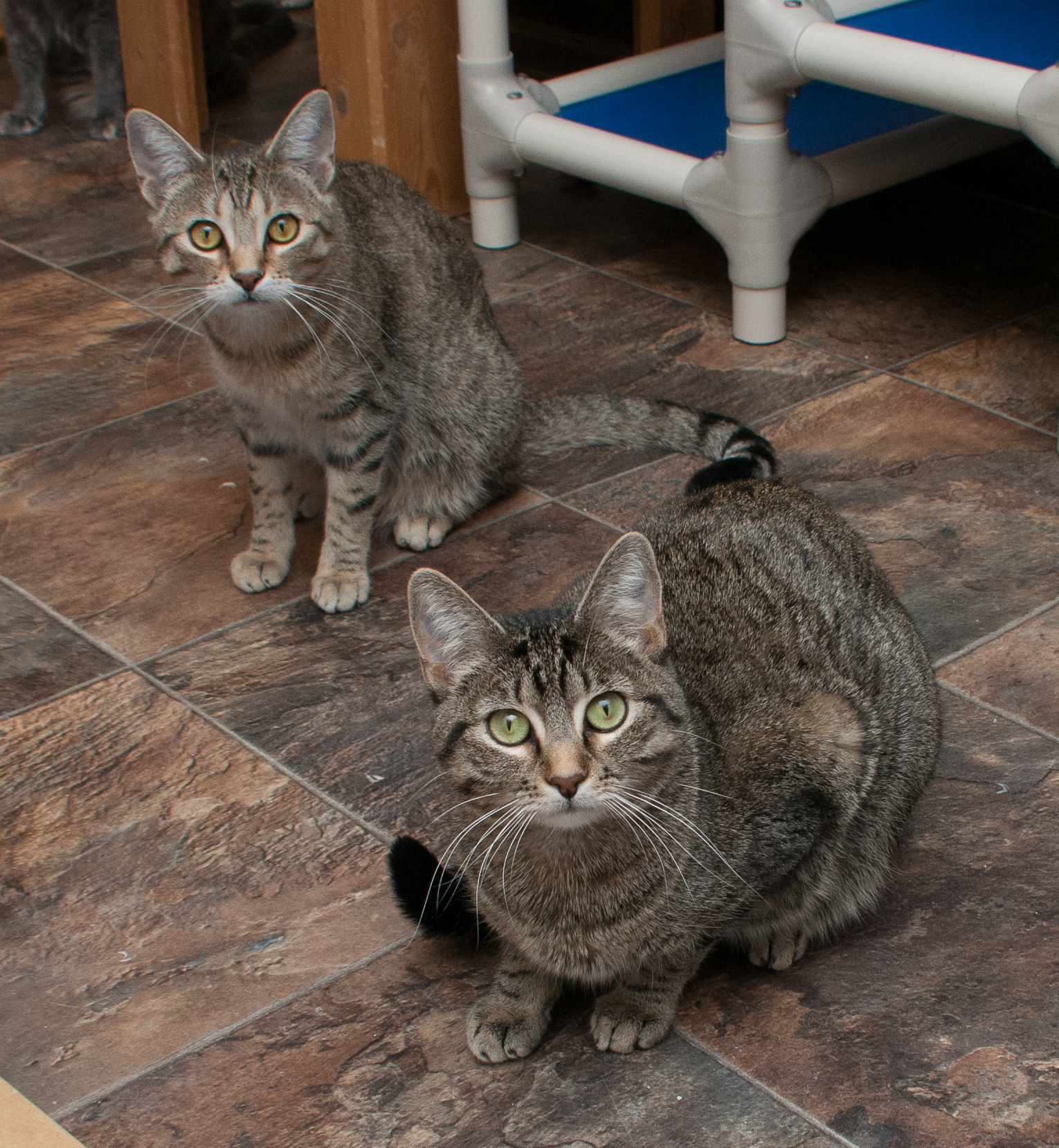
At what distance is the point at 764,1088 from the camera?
1783 mm

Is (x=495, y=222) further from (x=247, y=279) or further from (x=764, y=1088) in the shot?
(x=764, y=1088)

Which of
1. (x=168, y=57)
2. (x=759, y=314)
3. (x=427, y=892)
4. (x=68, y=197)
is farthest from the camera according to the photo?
(x=168, y=57)

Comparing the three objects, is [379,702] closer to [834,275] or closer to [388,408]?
[388,408]

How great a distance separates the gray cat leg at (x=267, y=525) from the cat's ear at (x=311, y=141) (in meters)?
0.54

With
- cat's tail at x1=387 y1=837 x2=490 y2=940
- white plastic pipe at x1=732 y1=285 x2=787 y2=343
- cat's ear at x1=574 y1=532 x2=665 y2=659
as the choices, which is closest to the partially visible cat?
white plastic pipe at x1=732 y1=285 x2=787 y2=343

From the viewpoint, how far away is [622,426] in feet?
10.8

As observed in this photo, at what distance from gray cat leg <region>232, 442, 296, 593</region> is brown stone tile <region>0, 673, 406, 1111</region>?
0.41m

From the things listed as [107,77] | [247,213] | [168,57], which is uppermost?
[247,213]

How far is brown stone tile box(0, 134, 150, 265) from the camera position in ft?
14.6

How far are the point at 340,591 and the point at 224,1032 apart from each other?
42.9 inches

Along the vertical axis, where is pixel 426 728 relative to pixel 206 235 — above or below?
below

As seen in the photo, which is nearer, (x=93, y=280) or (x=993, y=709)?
(x=993, y=709)

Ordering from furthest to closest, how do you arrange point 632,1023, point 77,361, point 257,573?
point 77,361 → point 257,573 → point 632,1023

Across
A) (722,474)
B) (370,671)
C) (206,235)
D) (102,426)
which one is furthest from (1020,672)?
(102,426)
